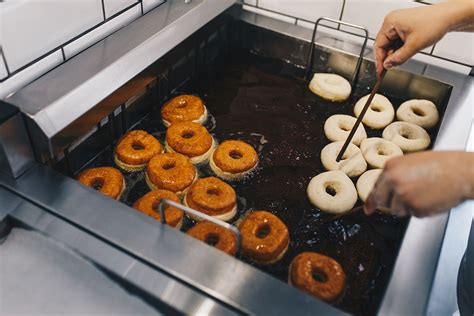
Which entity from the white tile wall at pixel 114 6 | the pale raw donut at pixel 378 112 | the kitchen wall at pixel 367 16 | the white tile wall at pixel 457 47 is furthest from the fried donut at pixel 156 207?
the white tile wall at pixel 457 47

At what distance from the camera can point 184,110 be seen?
1770mm

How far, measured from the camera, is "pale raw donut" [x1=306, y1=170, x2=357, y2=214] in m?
1.51

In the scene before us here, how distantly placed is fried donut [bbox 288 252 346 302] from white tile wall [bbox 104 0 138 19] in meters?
1.02

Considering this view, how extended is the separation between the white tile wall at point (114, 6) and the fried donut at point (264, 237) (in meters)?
0.83

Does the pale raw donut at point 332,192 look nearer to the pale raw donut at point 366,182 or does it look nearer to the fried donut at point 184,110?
the pale raw donut at point 366,182

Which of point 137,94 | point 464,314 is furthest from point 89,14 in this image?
point 464,314

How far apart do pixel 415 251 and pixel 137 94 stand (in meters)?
1.09

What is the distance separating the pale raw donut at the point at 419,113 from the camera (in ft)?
5.91

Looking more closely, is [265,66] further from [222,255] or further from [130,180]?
[222,255]

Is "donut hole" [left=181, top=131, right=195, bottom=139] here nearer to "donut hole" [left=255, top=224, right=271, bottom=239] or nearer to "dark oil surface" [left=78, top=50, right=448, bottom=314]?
"dark oil surface" [left=78, top=50, right=448, bottom=314]

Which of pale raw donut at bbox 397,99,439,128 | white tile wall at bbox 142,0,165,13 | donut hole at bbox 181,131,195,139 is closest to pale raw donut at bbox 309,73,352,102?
pale raw donut at bbox 397,99,439,128

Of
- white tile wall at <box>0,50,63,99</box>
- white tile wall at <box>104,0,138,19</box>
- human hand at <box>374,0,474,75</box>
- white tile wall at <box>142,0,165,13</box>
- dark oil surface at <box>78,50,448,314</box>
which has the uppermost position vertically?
human hand at <box>374,0,474,75</box>

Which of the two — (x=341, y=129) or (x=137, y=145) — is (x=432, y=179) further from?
(x=137, y=145)

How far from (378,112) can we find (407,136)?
156 mm
